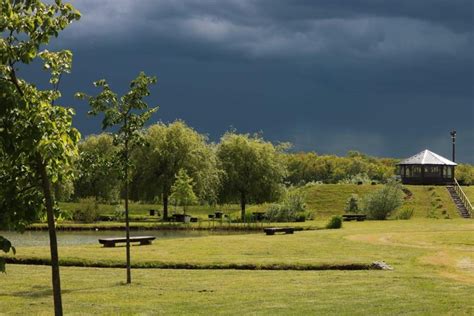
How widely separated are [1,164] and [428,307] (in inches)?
443

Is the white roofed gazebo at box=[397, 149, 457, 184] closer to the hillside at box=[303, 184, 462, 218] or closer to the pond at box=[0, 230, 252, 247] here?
the hillside at box=[303, 184, 462, 218]

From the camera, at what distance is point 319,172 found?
181875mm

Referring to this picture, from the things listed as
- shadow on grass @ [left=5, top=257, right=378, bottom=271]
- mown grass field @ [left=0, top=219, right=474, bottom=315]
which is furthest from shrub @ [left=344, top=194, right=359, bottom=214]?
shadow on grass @ [left=5, top=257, right=378, bottom=271]

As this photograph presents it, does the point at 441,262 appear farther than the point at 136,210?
No

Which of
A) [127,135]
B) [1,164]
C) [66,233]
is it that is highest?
[127,135]

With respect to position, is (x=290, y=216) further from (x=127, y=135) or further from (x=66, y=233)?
(x=127, y=135)

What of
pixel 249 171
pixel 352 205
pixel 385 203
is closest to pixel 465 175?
pixel 352 205

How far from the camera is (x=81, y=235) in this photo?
5262 centimetres

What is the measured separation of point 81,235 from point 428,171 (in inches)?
2223

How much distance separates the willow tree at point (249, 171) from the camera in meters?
77.6

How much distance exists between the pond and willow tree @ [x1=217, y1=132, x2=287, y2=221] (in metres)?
20.3

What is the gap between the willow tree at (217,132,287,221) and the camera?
77.6 metres

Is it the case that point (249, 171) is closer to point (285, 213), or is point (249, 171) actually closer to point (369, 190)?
point (285, 213)

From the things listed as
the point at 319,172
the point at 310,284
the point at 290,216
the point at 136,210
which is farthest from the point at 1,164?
the point at 319,172
